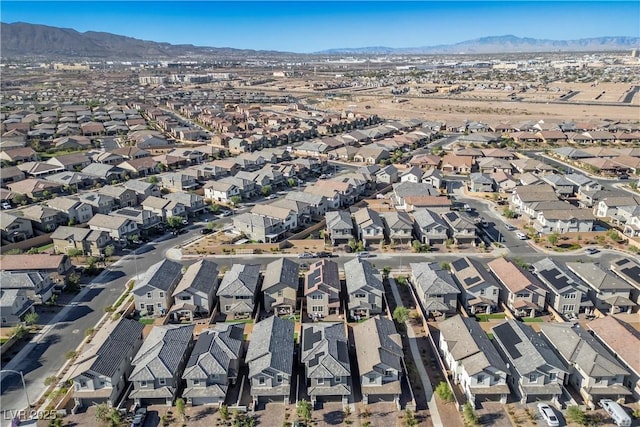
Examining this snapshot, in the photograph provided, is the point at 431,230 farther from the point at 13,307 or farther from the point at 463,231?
the point at 13,307

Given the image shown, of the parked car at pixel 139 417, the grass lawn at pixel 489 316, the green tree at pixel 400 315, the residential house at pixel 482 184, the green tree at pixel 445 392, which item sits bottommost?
the parked car at pixel 139 417

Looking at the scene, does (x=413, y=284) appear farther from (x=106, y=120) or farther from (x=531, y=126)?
(x=106, y=120)

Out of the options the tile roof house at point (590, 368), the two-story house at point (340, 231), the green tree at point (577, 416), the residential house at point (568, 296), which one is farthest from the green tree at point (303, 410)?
the two-story house at point (340, 231)

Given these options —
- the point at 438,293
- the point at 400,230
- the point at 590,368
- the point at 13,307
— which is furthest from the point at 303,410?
the point at 400,230

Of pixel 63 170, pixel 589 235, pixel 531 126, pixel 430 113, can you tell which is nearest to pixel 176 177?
pixel 63 170

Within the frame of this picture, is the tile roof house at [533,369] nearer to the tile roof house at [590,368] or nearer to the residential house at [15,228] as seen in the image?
the tile roof house at [590,368]

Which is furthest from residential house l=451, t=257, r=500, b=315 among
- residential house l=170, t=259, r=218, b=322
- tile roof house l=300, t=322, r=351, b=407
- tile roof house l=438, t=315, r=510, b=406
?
residential house l=170, t=259, r=218, b=322

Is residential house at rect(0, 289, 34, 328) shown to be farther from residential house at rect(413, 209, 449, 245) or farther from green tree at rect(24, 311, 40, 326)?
residential house at rect(413, 209, 449, 245)
